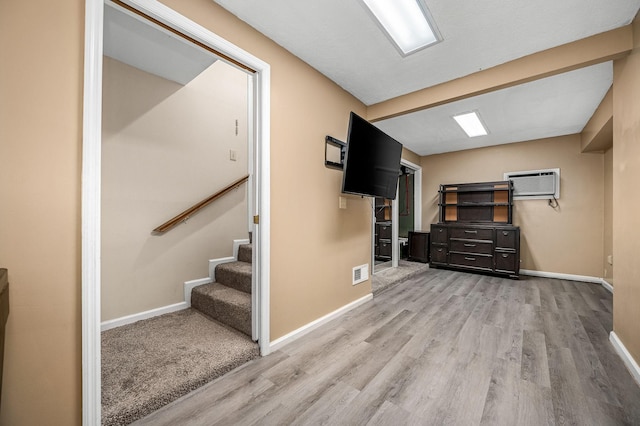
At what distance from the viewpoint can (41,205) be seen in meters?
1.05

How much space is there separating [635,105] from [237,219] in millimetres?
3646

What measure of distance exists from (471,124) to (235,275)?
4.02 m

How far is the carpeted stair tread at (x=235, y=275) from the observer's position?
2.44 metres

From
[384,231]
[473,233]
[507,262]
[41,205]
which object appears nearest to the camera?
[41,205]

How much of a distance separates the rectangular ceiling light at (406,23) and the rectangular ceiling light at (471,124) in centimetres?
190

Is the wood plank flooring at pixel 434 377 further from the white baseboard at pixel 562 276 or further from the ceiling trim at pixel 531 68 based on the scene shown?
the ceiling trim at pixel 531 68

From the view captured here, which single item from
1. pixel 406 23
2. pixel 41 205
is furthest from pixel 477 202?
pixel 41 205

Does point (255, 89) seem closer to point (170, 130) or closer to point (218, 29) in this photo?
point (218, 29)

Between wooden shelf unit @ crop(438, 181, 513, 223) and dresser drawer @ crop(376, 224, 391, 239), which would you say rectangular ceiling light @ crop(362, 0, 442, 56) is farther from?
dresser drawer @ crop(376, 224, 391, 239)

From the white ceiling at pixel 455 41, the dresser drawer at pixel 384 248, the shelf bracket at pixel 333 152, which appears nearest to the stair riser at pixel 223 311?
the shelf bracket at pixel 333 152

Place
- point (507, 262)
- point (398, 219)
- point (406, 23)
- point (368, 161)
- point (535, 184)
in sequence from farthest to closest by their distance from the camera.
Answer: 1. point (398, 219)
2. point (535, 184)
3. point (507, 262)
4. point (368, 161)
5. point (406, 23)

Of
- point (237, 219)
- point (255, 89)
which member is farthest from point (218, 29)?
point (237, 219)

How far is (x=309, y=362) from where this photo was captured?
1867mm

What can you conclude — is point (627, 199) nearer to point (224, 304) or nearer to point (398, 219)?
point (224, 304)
